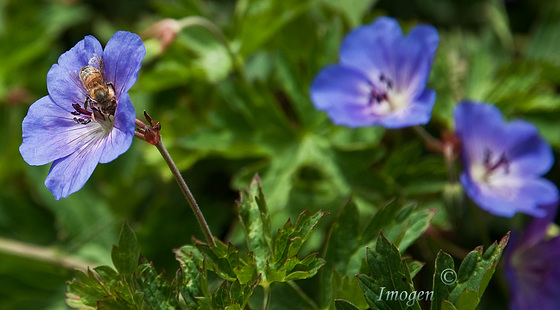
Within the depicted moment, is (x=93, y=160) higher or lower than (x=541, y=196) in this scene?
higher

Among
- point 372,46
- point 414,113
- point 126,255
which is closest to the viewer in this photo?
point 126,255

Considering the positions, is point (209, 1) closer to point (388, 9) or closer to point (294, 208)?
point (388, 9)

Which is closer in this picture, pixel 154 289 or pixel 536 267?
pixel 154 289

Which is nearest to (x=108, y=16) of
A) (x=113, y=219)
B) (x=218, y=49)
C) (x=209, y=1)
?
(x=209, y=1)

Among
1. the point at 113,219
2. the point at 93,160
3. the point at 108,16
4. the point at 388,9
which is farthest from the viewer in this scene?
the point at 108,16

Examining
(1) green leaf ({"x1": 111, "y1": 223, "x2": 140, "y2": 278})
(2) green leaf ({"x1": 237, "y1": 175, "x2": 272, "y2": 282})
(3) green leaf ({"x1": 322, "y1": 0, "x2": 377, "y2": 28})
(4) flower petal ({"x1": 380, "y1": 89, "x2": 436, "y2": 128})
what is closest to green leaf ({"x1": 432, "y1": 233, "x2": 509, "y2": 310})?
(2) green leaf ({"x1": 237, "y1": 175, "x2": 272, "y2": 282})

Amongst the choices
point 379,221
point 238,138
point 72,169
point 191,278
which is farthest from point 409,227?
point 238,138

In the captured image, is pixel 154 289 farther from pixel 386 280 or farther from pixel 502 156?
pixel 502 156

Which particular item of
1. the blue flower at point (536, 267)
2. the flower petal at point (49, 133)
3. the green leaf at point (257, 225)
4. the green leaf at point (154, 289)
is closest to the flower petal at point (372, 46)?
the blue flower at point (536, 267)
